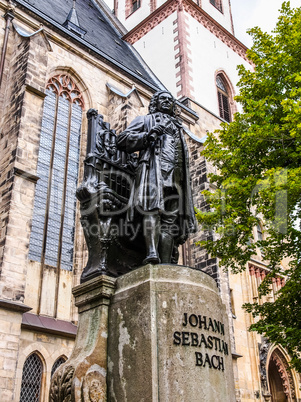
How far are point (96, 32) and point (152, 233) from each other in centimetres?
1687

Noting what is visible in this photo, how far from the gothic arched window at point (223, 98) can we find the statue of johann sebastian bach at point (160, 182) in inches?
700

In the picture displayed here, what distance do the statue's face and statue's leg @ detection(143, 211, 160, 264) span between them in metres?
1.28

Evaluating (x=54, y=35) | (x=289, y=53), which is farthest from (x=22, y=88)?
(x=289, y=53)

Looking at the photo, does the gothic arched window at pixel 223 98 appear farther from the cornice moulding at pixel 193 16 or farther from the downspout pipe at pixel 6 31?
the downspout pipe at pixel 6 31

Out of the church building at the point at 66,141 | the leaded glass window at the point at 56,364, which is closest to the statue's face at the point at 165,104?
the church building at the point at 66,141

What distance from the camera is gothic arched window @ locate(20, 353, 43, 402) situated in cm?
964

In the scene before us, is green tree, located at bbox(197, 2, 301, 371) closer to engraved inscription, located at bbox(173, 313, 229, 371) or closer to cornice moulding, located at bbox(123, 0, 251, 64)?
engraved inscription, located at bbox(173, 313, 229, 371)

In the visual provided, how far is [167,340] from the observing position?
3477mm

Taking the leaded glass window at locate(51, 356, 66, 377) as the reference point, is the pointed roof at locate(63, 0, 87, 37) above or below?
above

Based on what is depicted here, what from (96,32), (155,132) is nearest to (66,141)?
(96,32)

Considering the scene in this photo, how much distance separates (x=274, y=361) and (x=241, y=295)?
11.2ft

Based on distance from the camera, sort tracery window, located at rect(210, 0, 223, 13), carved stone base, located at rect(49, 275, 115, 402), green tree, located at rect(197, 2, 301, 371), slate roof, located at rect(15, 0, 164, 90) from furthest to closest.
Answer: tracery window, located at rect(210, 0, 223, 13) < slate roof, located at rect(15, 0, 164, 90) < green tree, located at rect(197, 2, 301, 371) < carved stone base, located at rect(49, 275, 115, 402)

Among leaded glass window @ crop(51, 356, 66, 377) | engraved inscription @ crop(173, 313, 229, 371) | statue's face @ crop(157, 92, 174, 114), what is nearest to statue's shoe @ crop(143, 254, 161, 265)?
engraved inscription @ crop(173, 313, 229, 371)

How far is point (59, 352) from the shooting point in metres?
10.4
